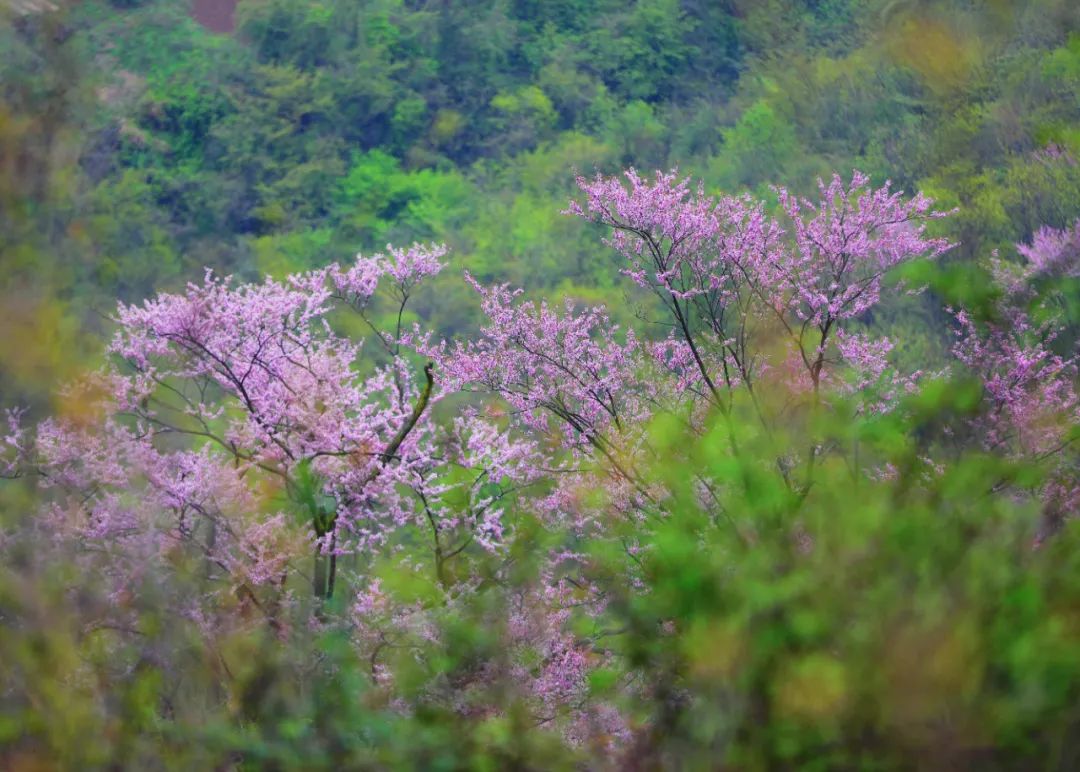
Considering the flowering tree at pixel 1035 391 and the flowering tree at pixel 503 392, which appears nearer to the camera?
the flowering tree at pixel 1035 391

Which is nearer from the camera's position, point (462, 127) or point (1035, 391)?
point (1035, 391)

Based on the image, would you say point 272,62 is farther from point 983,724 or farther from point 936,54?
point 983,724

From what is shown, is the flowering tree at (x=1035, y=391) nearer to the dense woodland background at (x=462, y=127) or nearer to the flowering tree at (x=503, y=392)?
the flowering tree at (x=503, y=392)

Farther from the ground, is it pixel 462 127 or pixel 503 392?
pixel 462 127

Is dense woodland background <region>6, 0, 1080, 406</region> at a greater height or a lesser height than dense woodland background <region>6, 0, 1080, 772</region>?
greater

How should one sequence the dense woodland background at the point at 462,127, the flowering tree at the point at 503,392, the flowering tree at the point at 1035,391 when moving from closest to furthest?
the flowering tree at the point at 1035,391 < the flowering tree at the point at 503,392 < the dense woodland background at the point at 462,127

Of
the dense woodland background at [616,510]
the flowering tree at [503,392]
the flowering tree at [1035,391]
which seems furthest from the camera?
the flowering tree at [503,392]

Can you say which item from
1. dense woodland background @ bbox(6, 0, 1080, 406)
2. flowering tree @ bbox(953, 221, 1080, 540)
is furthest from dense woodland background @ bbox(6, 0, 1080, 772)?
dense woodland background @ bbox(6, 0, 1080, 406)

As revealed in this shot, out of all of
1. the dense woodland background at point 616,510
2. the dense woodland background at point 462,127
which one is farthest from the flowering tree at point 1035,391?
the dense woodland background at point 462,127

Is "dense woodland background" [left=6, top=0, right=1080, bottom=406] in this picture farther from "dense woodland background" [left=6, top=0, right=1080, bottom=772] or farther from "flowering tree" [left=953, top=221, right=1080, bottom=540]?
"flowering tree" [left=953, top=221, right=1080, bottom=540]

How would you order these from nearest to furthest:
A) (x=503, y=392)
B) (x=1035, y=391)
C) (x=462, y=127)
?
1. (x=1035, y=391)
2. (x=503, y=392)
3. (x=462, y=127)

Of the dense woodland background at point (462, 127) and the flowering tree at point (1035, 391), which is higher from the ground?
the dense woodland background at point (462, 127)

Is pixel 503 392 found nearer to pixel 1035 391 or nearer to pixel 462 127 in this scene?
pixel 1035 391

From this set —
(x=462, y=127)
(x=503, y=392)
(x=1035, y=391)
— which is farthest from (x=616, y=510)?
(x=462, y=127)
